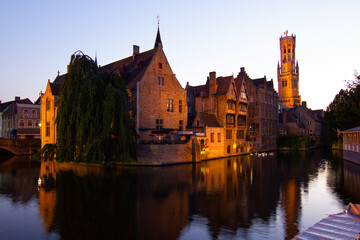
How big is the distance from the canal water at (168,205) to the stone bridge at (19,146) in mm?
29780

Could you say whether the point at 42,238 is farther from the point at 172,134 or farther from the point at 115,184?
the point at 172,134

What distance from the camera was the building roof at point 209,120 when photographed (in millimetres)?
44453

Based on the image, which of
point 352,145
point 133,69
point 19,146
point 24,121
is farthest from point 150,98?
point 24,121

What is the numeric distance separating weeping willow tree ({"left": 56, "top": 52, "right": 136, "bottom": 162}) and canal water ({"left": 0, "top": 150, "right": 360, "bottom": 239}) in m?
2.71

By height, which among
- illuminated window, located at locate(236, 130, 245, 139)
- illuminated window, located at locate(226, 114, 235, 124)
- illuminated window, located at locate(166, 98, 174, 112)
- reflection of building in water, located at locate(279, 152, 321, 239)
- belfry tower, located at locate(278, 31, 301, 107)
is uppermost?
belfry tower, located at locate(278, 31, 301, 107)

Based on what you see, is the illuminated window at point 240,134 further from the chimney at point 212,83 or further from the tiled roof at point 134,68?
the tiled roof at point 134,68

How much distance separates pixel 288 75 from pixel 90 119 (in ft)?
447

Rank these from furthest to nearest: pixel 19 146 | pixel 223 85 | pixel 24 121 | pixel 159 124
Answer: pixel 24 121 → pixel 19 146 → pixel 223 85 → pixel 159 124

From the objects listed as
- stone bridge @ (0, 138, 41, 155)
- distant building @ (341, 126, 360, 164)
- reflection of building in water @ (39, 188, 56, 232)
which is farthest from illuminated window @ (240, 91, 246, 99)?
stone bridge @ (0, 138, 41, 155)

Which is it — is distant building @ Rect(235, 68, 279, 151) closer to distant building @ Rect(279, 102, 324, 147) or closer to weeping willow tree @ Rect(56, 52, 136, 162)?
distant building @ Rect(279, 102, 324, 147)

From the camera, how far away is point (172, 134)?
38.9 m

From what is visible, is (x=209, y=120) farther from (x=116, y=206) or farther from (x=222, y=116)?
(x=116, y=206)

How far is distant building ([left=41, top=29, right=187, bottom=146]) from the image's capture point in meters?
40.4

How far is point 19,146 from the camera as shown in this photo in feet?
178
